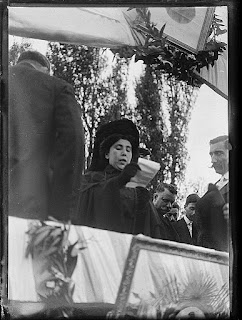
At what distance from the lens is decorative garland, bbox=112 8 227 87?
106 inches

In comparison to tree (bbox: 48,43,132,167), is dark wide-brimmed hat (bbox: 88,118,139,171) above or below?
below

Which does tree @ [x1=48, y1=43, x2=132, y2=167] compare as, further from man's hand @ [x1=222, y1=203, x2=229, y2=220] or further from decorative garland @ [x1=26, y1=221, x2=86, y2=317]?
man's hand @ [x1=222, y1=203, x2=229, y2=220]

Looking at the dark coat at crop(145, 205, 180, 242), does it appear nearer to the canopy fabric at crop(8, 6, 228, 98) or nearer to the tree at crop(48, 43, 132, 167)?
the tree at crop(48, 43, 132, 167)

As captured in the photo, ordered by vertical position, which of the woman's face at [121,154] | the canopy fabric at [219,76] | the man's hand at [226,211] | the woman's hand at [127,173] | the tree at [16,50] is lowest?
the man's hand at [226,211]

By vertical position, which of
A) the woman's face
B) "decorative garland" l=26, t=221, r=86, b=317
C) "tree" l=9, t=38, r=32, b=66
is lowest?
"decorative garland" l=26, t=221, r=86, b=317

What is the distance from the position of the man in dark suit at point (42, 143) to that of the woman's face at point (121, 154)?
0.15 meters

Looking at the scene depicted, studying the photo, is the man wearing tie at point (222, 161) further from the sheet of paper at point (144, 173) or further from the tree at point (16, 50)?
the tree at point (16, 50)

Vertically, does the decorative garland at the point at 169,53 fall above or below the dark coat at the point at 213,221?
above

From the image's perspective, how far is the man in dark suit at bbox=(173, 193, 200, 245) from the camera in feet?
8.84

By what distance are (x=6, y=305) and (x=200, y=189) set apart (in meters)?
0.98

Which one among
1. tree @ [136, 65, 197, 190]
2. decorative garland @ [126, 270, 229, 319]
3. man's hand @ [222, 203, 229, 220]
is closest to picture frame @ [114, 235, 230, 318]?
decorative garland @ [126, 270, 229, 319]

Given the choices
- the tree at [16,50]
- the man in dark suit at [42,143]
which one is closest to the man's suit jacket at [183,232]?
the man in dark suit at [42,143]

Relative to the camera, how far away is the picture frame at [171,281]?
2633 mm

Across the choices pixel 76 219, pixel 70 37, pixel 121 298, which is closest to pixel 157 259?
pixel 121 298
